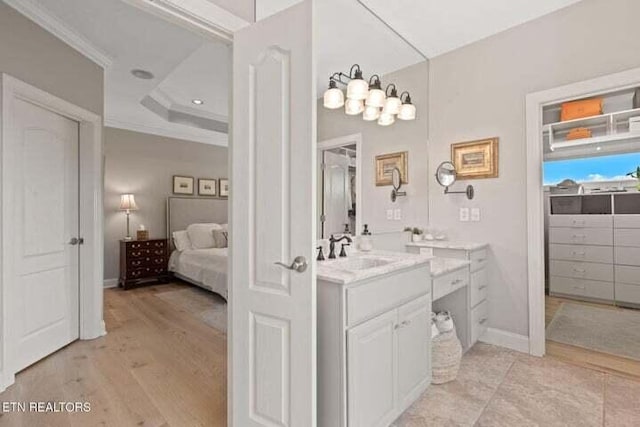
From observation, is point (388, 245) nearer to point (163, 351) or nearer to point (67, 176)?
point (163, 351)

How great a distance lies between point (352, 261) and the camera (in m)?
2.11

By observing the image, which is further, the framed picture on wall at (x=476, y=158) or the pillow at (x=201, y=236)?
the pillow at (x=201, y=236)

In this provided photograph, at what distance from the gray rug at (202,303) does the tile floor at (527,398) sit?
214 cm

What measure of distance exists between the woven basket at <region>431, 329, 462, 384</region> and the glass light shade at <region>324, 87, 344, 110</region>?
6.02 feet

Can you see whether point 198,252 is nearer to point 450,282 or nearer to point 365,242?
point 365,242

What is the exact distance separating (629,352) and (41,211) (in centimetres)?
505

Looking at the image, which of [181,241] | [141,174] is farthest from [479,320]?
[141,174]

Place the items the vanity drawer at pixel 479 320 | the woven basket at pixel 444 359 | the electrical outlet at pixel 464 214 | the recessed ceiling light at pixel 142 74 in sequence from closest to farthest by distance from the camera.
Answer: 1. the woven basket at pixel 444 359
2. the vanity drawer at pixel 479 320
3. the electrical outlet at pixel 464 214
4. the recessed ceiling light at pixel 142 74

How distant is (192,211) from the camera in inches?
230

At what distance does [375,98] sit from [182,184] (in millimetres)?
4434

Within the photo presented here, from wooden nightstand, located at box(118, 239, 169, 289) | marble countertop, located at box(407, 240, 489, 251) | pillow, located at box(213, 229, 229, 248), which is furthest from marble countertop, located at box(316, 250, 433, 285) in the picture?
wooden nightstand, located at box(118, 239, 169, 289)

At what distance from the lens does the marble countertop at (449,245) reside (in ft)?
8.73

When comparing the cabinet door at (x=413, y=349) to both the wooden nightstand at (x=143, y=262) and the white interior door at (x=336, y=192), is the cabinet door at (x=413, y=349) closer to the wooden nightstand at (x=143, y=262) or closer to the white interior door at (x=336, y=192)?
the white interior door at (x=336, y=192)

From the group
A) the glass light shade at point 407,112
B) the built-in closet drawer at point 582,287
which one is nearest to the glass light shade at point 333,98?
the glass light shade at point 407,112
